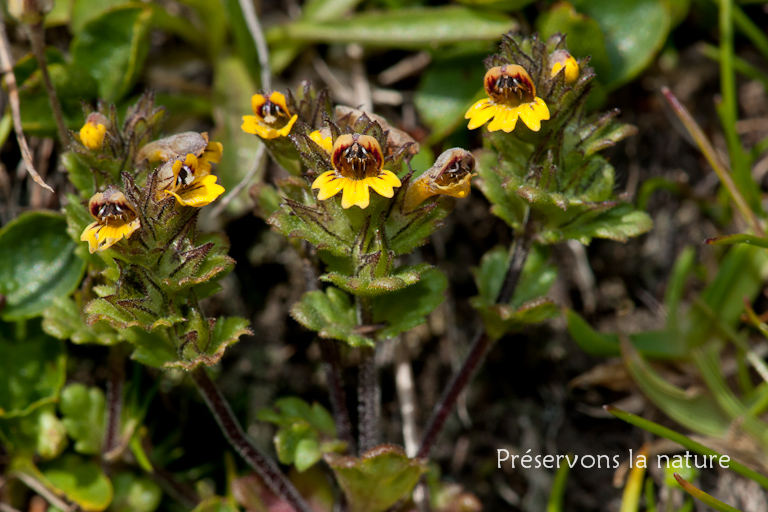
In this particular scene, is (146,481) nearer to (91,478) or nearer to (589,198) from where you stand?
(91,478)

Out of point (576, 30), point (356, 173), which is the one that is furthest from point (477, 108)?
point (576, 30)

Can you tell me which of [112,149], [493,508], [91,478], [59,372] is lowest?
[493,508]

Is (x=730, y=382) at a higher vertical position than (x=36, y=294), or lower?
lower

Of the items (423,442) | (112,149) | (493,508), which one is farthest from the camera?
(493,508)

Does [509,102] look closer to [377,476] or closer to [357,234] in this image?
[357,234]

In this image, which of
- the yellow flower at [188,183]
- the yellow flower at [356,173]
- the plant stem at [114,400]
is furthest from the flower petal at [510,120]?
the plant stem at [114,400]

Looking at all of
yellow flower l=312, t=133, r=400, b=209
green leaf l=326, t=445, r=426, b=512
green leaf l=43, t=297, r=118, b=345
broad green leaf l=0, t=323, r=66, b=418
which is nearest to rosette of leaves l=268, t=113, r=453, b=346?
yellow flower l=312, t=133, r=400, b=209

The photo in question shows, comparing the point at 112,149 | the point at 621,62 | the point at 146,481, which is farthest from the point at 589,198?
the point at 146,481
